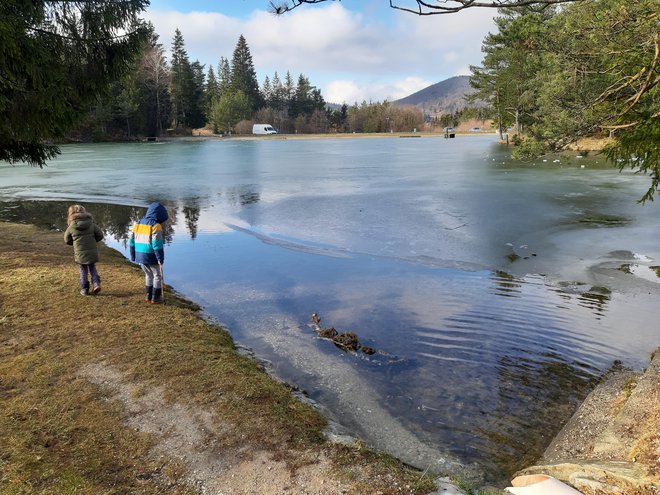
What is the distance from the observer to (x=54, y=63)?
26.2 ft

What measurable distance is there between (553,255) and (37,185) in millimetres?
23301

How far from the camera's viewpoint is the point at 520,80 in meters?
48.6

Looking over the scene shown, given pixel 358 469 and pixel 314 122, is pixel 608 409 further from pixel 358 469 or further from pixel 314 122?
pixel 314 122

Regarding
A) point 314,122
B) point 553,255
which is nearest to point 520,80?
point 553,255

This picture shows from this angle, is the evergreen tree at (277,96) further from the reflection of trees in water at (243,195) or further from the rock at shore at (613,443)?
the rock at shore at (613,443)

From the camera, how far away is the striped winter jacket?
22.3 ft

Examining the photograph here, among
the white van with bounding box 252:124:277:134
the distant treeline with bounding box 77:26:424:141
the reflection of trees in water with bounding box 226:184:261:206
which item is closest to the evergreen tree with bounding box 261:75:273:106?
the distant treeline with bounding box 77:26:424:141

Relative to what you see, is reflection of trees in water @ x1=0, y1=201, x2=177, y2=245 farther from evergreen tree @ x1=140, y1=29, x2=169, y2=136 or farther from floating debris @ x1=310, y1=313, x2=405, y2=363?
evergreen tree @ x1=140, y1=29, x2=169, y2=136

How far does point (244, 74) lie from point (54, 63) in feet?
365

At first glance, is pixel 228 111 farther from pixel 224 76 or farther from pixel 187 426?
pixel 187 426

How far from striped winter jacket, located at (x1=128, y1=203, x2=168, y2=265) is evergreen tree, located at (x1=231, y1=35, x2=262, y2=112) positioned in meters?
107

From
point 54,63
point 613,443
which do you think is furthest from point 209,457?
point 54,63

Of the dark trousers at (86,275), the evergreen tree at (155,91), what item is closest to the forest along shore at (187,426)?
the dark trousers at (86,275)

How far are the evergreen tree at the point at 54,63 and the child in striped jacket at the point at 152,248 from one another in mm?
2876
